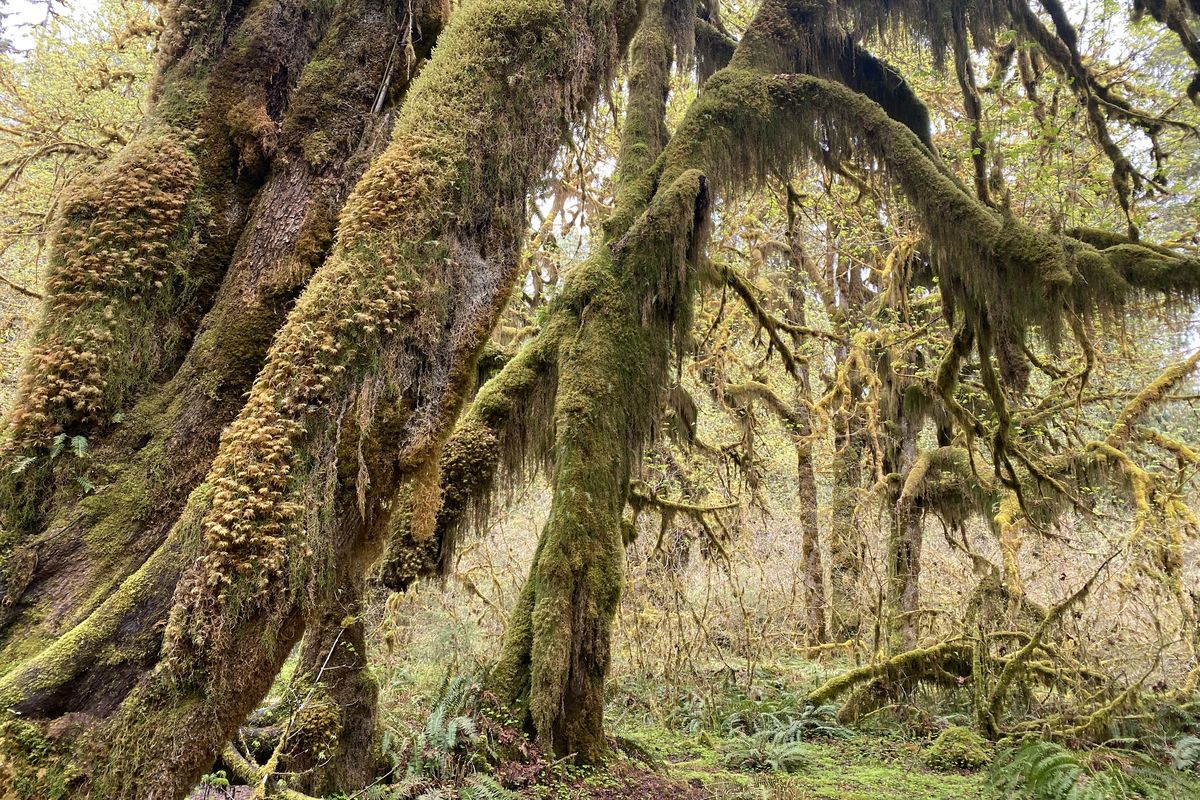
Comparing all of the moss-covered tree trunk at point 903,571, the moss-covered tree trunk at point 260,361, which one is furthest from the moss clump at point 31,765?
the moss-covered tree trunk at point 903,571

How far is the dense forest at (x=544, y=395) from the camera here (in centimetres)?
252

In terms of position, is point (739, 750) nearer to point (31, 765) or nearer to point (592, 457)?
point (592, 457)

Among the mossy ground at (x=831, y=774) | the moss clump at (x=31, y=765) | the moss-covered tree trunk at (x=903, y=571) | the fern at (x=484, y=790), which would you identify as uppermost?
the moss-covered tree trunk at (x=903, y=571)

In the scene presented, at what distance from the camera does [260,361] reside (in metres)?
2.90

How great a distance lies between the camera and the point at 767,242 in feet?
40.4

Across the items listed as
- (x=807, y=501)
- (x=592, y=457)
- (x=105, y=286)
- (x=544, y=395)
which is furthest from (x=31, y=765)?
(x=807, y=501)

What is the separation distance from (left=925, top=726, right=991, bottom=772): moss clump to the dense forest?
53mm

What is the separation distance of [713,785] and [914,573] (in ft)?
18.8

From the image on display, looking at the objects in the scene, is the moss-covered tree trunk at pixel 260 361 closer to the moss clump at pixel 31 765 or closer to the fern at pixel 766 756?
the moss clump at pixel 31 765

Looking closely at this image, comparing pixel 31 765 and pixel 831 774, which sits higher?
pixel 31 765

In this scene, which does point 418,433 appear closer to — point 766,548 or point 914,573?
point 914,573

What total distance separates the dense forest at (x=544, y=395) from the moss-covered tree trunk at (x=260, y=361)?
0.02 metres

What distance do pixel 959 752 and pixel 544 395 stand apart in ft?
18.3

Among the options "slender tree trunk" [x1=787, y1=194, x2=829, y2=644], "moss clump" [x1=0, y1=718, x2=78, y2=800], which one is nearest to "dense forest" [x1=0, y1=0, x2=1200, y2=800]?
"moss clump" [x1=0, y1=718, x2=78, y2=800]
